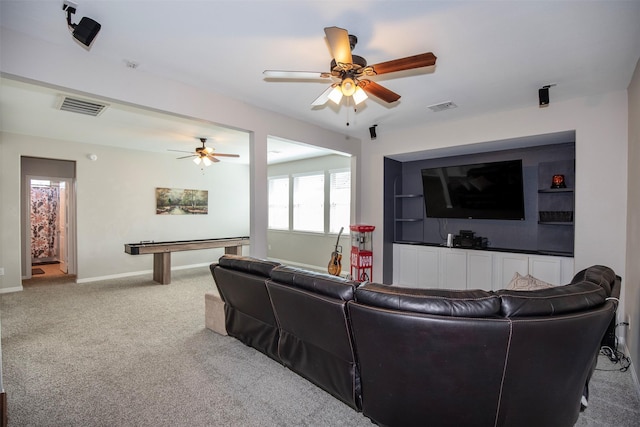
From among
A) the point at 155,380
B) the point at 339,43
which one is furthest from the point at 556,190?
the point at 155,380

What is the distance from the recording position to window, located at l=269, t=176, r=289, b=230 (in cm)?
820

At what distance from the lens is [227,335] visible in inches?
132

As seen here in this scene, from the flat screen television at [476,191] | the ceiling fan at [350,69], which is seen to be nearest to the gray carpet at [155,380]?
the flat screen television at [476,191]

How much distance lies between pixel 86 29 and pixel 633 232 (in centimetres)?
494

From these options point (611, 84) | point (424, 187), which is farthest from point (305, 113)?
point (611, 84)

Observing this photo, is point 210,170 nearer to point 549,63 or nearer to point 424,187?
point 424,187

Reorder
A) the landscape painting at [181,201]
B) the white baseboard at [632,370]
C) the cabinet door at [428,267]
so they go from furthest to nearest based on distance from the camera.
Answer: the landscape painting at [181,201] → the cabinet door at [428,267] → the white baseboard at [632,370]

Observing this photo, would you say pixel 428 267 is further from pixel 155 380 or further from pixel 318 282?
pixel 155 380

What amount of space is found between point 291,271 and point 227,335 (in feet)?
5.24

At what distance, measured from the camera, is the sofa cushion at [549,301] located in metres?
1.53

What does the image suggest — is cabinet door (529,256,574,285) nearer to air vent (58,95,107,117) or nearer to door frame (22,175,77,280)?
air vent (58,95,107,117)

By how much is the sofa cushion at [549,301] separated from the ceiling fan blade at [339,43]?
1787 millimetres

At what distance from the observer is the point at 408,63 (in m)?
2.19

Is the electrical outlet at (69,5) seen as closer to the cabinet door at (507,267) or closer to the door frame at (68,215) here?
the door frame at (68,215)
